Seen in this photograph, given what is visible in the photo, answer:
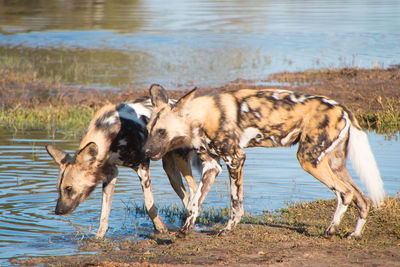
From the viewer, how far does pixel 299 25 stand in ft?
78.7

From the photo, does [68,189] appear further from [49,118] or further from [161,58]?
[161,58]

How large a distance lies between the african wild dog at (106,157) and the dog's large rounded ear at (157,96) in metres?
0.37

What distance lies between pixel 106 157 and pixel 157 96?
2.15 ft

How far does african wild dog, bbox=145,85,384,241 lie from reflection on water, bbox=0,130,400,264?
3.09ft

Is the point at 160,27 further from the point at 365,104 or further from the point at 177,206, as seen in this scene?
the point at 177,206

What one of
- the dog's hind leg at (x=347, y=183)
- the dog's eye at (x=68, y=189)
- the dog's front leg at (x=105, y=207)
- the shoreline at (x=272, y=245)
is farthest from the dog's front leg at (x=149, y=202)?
the dog's hind leg at (x=347, y=183)

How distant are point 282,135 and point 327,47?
48.1ft

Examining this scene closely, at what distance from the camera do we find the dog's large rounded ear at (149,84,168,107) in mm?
4527

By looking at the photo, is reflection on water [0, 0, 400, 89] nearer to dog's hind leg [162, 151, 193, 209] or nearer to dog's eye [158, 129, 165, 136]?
dog's hind leg [162, 151, 193, 209]

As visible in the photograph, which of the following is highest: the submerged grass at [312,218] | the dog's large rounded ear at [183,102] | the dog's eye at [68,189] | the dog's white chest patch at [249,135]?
the dog's large rounded ear at [183,102]

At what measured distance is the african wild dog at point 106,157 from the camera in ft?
15.0

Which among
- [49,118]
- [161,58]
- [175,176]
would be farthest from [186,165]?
[161,58]

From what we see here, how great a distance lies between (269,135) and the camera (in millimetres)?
4621

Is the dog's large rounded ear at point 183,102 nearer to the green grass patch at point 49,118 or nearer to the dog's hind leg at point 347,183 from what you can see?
the dog's hind leg at point 347,183
